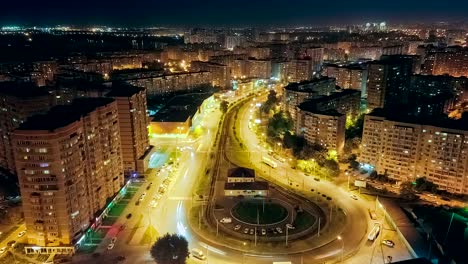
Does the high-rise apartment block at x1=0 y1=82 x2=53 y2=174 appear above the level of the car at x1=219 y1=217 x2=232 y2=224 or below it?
above

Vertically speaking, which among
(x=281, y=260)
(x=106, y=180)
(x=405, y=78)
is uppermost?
(x=405, y=78)

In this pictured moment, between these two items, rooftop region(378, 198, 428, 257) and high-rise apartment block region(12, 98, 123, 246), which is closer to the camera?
high-rise apartment block region(12, 98, 123, 246)

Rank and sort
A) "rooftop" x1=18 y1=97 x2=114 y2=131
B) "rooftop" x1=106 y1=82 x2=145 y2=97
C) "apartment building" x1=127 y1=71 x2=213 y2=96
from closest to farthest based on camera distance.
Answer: "rooftop" x1=18 y1=97 x2=114 y2=131 < "rooftop" x1=106 y1=82 x2=145 y2=97 < "apartment building" x1=127 y1=71 x2=213 y2=96

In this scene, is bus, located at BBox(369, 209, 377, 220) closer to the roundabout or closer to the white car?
the white car

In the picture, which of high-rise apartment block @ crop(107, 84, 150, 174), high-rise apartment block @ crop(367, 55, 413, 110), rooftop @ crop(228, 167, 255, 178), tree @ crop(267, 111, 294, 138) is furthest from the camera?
high-rise apartment block @ crop(367, 55, 413, 110)

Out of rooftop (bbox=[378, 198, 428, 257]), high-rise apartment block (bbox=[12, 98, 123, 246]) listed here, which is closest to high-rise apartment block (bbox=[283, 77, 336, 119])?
rooftop (bbox=[378, 198, 428, 257])

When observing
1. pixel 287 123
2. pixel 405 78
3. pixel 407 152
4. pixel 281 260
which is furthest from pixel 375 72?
pixel 281 260

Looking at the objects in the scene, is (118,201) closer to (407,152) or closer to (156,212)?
(156,212)

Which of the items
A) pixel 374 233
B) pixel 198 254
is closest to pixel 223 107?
pixel 374 233
